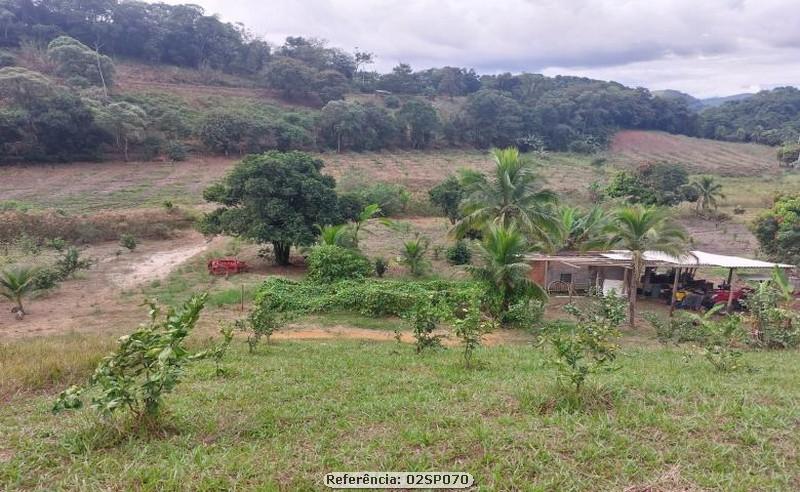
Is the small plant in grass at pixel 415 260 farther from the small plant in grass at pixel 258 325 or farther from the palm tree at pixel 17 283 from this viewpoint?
the palm tree at pixel 17 283

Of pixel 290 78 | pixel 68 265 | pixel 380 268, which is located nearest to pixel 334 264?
pixel 380 268

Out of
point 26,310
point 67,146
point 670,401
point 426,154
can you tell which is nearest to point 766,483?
point 670,401

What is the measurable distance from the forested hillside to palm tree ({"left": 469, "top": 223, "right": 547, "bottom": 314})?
32808mm

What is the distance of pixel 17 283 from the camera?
13469mm

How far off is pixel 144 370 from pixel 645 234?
1324 cm

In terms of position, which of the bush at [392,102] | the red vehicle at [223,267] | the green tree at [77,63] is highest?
the green tree at [77,63]

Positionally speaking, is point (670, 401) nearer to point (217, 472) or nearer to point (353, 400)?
point (353, 400)

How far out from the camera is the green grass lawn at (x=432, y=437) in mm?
3895

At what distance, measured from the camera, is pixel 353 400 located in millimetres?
5938

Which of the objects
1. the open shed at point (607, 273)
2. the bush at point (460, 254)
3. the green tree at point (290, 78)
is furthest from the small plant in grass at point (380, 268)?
the green tree at point (290, 78)

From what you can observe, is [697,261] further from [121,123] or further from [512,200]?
[121,123]

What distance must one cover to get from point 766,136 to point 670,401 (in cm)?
7767

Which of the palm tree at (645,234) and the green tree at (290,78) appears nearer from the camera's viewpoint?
the palm tree at (645,234)

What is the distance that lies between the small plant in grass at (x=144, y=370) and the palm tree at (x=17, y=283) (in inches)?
453
